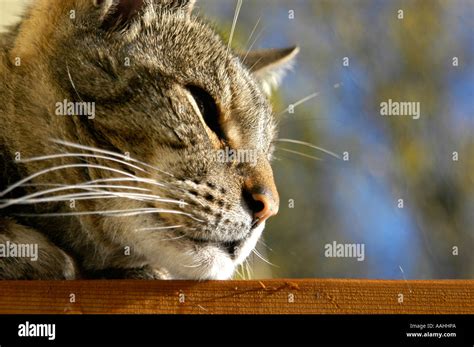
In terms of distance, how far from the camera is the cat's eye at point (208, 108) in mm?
2324

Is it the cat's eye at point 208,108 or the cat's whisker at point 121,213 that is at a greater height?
the cat's eye at point 208,108

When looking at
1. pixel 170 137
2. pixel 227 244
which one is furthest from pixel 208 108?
pixel 227 244

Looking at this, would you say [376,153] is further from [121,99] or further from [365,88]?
[121,99]

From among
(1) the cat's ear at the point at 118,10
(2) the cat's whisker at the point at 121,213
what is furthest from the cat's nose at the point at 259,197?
(1) the cat's ear at the point at 118,10

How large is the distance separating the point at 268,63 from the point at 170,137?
1063mm

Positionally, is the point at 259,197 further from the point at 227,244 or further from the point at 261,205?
the point at 227,244

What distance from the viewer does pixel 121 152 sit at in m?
2.12

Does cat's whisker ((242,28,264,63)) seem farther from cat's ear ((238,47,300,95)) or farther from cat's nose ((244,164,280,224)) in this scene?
cat's nose ((244,164,280,224))

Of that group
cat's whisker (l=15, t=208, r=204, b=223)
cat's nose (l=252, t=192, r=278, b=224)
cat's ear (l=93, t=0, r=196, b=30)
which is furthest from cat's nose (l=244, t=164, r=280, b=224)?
cat's ear (l=93, t=0, r=196, b=30)

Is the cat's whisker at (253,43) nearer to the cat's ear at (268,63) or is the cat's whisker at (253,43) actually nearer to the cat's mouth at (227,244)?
the cat's ear at (268,63)

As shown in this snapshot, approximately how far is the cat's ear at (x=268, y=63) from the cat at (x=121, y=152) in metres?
0.51

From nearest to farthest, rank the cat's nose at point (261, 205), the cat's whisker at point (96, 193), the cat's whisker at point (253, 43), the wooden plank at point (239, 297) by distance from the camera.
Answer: the wooden plank at point (239, 297) → the cat's whisker at point (96, 193) → the cat's nose at point (261, 205) → the cat's whisker at point (253, 43)
